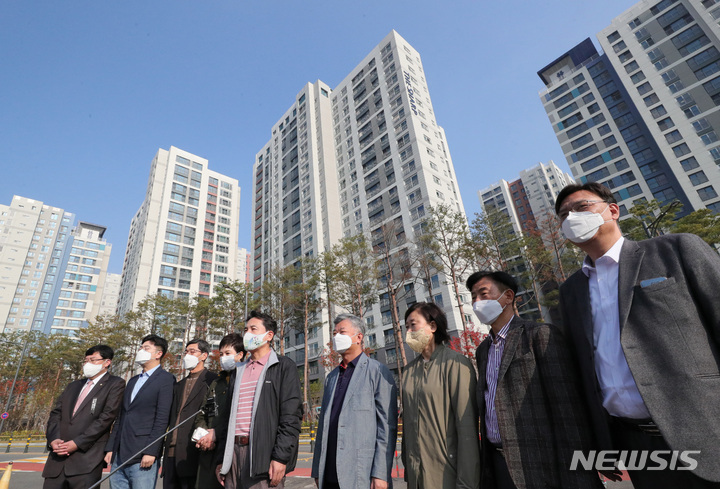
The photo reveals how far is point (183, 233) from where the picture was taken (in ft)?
209

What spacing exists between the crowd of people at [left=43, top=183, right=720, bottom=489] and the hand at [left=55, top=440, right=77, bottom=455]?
19 mm

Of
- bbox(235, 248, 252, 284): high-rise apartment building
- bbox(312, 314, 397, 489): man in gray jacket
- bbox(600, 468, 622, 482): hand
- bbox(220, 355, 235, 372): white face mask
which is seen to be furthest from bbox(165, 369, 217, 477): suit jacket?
bbox(235, 248, 252, 284): high-rise apartment building

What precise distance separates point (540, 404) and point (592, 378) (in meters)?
0.39

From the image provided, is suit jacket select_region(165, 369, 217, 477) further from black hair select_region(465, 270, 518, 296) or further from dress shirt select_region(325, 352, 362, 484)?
black hair select_region(465, 270, 518, 296)

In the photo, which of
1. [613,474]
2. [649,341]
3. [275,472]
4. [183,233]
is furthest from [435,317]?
[183,233]

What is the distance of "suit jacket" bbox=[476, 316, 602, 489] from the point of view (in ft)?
7.10

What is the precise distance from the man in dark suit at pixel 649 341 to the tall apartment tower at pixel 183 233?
2463 inches

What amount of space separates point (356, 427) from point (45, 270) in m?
117

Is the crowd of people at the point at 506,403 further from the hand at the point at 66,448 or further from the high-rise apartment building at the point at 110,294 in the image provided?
the high-rise apartment building at the point at 110,294

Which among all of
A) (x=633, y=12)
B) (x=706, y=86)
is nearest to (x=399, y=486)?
(x=706, y=86)

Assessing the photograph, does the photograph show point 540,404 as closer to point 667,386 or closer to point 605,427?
point 605,427

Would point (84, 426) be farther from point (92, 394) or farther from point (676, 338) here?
point (676, 338)

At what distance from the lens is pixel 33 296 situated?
8306 centimetres

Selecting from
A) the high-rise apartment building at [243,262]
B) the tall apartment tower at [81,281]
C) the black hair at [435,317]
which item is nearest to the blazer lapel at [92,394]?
the black hair at [435,317]
